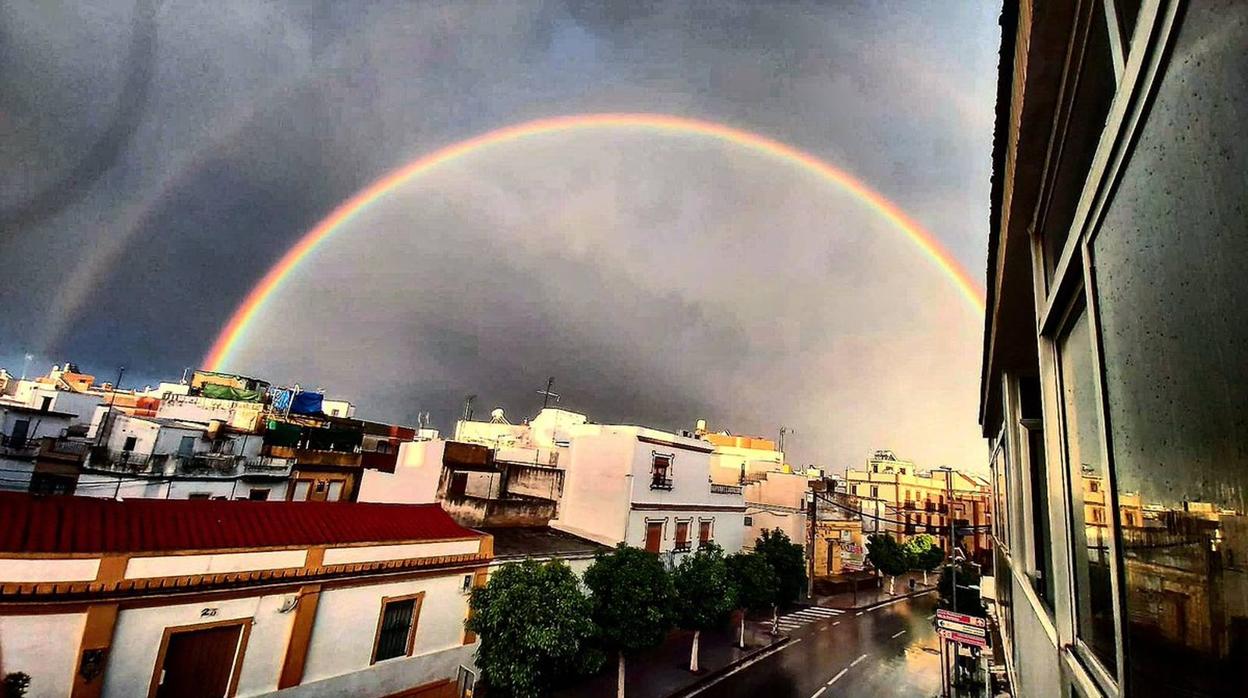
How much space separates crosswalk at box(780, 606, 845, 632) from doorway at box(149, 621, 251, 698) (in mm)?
24359

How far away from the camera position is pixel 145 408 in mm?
40906

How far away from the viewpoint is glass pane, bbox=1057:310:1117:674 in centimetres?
217

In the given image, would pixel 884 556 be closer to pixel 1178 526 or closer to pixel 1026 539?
pixel 1026 539

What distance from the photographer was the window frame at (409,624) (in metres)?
13.8

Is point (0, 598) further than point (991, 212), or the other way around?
point (0, 598)

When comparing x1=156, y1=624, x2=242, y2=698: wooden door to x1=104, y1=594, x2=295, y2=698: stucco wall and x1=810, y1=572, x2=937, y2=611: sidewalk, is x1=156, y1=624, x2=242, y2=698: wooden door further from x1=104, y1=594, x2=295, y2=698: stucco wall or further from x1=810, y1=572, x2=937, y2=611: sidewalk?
x1=810, y1=572, x2=937, y2=611: sidewalk

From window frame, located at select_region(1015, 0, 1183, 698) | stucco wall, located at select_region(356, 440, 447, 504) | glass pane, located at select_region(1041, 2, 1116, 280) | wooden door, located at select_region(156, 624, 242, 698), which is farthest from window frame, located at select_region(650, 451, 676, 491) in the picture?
glass pane, located at select_region(1041, 2, 1116, 280)

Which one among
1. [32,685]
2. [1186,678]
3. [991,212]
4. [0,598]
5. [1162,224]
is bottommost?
[32,685]

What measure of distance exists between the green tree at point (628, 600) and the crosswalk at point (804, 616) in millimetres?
14244

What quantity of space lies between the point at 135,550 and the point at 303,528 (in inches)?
123

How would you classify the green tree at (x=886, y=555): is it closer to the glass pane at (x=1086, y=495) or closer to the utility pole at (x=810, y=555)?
the utility pole at (x=810, y=555)

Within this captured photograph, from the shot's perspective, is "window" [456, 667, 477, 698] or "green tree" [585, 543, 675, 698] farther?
"green tree" [585, 543, 675, 698]

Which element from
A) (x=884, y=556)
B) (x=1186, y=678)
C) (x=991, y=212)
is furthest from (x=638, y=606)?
(x=884, y=556)

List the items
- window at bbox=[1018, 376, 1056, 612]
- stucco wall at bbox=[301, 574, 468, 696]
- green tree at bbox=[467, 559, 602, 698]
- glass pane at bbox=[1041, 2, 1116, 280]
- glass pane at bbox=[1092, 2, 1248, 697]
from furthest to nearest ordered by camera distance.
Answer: green tree at bbox=[467, 559, 602, 698]
stucco wall at bbox=[301, 574, 468, 696]
window at bbox=[1018, 376, 1056, 612]
glass pane at bbox=[1041, 2, 1116, 280]
glass pane at bbox=[1092, 2, 1248, 697]
